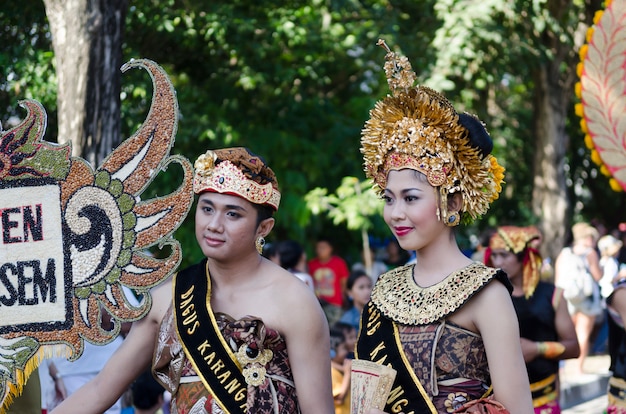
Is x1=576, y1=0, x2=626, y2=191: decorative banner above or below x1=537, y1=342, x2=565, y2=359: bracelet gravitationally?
above

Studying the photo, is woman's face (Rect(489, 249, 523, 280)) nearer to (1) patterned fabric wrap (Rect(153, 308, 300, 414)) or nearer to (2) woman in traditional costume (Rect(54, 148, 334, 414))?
(2) woman in traditional costume (Rect(54, 148, 334, 414))

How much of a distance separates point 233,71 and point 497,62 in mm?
4274

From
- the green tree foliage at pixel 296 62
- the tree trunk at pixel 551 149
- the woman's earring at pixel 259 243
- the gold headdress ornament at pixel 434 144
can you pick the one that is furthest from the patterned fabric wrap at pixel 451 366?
the tree trunk at pixel 551 149

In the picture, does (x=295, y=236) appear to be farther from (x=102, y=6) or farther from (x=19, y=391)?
(x=19, y=391)

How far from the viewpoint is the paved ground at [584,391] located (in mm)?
10860

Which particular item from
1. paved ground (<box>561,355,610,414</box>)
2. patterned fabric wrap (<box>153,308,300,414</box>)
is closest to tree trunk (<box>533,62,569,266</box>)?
paved ground (<box>561,355,610,414</box>)

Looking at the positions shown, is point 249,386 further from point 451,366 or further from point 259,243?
point 451,366

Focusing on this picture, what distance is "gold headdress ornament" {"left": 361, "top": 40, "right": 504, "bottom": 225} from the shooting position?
3.85 m

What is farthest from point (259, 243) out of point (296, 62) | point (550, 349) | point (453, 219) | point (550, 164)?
point (550, 164)

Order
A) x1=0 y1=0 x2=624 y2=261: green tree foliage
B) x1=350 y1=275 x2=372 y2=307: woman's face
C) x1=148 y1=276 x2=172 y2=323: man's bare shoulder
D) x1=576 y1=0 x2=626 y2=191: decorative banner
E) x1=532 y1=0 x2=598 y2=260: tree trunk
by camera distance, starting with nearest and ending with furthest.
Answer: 1. x1=148 y1=276 x2=172 y2=323: man's bare shoulder
2. x1=576 y1=0 x2=626 y2=191: decorative banner
3. x1=0 y1=0 x2=624 y2=261: green tree foliage
4. x1=350 y1=275 x2=372 y2=307: woman's face
5. x1=532 y1=0 x2=598 y2=260: tree trunk

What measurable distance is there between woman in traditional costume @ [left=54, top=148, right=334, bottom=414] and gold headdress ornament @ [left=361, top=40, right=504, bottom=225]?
1.77 ft

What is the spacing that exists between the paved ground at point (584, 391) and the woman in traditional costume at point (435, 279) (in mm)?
7134

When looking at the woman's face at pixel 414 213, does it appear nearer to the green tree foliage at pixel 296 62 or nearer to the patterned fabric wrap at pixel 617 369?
the patterned fabric wrap at pixel 617 369

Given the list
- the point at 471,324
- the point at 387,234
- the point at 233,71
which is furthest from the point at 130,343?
the point at 387,234
